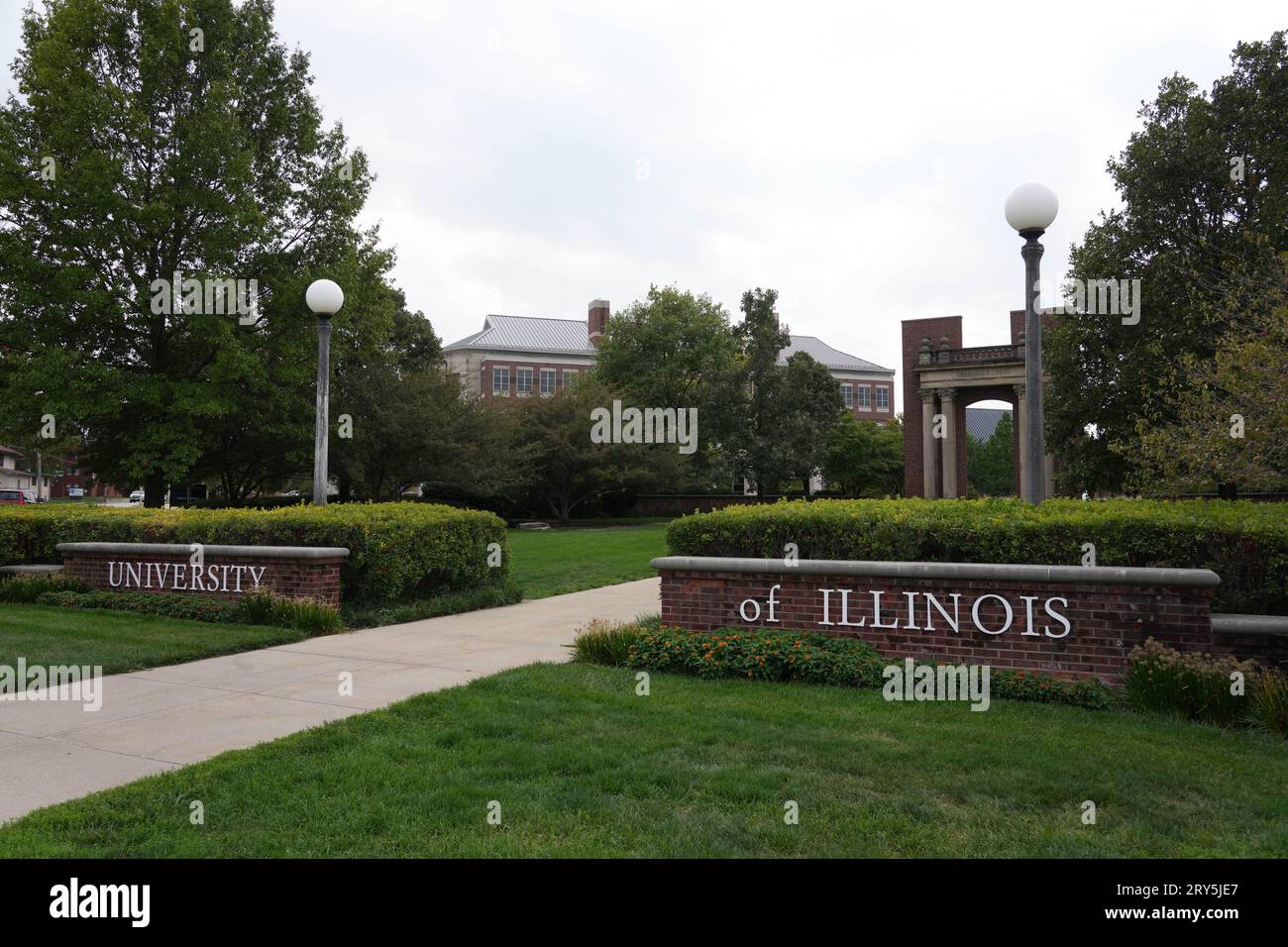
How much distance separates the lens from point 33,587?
12.1m

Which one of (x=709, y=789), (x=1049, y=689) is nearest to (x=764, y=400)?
(x=1049, y=689)

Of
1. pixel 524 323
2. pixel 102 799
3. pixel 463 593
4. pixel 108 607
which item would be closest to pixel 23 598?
pixel 108 607

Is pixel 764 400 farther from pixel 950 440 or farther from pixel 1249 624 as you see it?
pixel 1249 624

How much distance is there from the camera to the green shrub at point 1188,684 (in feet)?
19.0

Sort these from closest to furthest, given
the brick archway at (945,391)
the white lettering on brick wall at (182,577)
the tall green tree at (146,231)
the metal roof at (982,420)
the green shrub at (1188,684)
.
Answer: the green shrub at (1188,684), the white lettering on brick wall at (182,577), the tall green tree at (146,231), the brick archway at (945,391), the metal roof at (982,420)

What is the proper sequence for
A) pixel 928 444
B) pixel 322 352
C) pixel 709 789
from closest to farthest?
1. pixel 709 789
2. pixel 322 352
3. pixel 928 444

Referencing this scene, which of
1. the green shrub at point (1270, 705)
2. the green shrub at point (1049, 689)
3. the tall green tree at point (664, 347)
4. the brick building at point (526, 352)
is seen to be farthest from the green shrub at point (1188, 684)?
the brick building at point (526, 352)

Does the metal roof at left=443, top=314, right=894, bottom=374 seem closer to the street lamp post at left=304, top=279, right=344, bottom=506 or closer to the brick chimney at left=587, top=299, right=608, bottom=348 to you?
the brick chimney at left=587, top=299, right=608, bottom=348

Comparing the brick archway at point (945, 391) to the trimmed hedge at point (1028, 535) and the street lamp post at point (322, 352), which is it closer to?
the street lamp post at point (322, 352)

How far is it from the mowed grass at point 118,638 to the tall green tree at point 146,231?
9.85m

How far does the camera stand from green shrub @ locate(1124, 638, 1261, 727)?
19.0 feet

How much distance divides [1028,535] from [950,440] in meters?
38.6

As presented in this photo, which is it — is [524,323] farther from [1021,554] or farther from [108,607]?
[1021,554]

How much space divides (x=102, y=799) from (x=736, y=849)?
10.4ft
